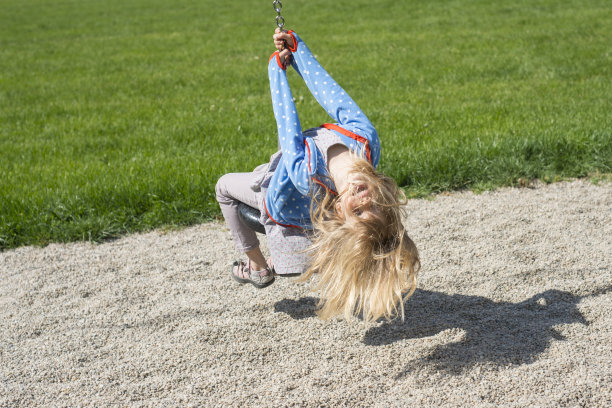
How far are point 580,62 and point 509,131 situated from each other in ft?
10.9

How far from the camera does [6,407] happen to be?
2793mm

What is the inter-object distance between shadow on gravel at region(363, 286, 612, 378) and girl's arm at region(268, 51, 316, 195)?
3.07 feet

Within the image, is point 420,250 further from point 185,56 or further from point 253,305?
point 185,56

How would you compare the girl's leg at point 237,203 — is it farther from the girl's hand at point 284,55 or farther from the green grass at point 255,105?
the green grass at point 255,105

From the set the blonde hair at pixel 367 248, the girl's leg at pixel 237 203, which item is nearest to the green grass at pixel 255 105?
the girl's leg at pixel 237 203

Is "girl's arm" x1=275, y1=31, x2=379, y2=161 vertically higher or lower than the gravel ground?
higher

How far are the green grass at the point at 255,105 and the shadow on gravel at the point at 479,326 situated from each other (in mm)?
1666

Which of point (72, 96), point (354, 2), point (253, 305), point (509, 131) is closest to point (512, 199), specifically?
point (509, 131)

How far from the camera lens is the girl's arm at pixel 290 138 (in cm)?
277

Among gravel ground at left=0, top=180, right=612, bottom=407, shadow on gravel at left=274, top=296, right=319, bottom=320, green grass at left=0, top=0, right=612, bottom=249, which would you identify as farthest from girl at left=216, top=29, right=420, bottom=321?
green grass at left=0, top=0, right=612, bottom=249

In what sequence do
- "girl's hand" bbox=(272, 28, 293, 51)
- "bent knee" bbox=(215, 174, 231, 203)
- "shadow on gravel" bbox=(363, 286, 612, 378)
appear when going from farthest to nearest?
"bent knee" bbox=(215, 174, 231, 203)
"girl's hand" bbox=(272, 28, 293, 51)
"shadow on gravel" bbox=(363, 286, 612, 378)

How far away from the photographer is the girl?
8.85ft

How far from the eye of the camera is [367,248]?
2.70m

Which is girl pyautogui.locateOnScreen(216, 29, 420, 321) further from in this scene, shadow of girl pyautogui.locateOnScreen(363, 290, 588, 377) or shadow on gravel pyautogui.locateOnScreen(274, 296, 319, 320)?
shadow on gravel pyautogui.locateOnScreen(274, 296, 319, 320)
